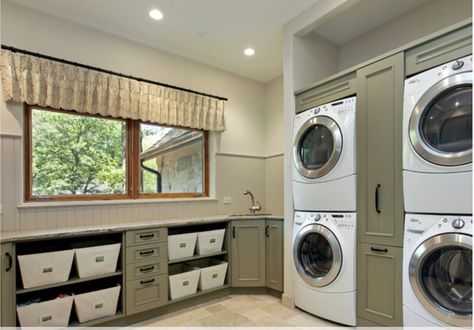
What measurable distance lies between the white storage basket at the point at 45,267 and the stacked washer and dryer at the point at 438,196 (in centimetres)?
264

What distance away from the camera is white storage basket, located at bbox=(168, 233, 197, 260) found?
3.09 metres

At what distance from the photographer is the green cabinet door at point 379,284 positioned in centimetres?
229

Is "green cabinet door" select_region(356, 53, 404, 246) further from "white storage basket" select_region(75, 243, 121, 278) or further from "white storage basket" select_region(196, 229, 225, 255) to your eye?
"white storage basket" select_region(75, 243, 121, 278)

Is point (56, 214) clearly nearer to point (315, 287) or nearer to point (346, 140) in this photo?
point (315, 287)

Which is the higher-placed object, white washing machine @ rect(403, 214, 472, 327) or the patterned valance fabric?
the patterned valance fabric

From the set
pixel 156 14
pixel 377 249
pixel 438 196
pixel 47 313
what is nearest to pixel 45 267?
pixel 47 313

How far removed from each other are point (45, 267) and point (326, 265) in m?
2.38

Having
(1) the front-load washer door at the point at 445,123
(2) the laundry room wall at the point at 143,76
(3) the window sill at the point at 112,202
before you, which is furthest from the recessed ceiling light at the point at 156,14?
(1) the front-load washer door at the point at 445,123

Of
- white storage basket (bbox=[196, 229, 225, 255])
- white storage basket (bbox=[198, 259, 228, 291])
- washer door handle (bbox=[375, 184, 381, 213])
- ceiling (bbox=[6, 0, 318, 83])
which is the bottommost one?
white storage basket (bbox=[198, 259, 228, 291])

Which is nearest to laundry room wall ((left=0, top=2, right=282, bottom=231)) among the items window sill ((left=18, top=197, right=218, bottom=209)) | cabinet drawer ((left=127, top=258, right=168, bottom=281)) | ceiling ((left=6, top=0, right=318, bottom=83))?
window sill ((left=18, top=197, right=218, bottom=209))

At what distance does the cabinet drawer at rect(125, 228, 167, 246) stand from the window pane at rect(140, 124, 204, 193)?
2.53 ft

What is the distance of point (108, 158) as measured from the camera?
3344 millimetres

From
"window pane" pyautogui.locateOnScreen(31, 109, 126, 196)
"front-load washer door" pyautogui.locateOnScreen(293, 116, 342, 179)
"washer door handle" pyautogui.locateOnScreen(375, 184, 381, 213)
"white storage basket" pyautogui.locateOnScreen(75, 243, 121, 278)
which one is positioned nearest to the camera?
"washer door handle" pyautogui.locateOnScreen(375, 184, 381, 213)

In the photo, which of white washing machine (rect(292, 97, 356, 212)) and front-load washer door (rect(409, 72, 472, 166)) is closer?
front-load washer door (rect(409, 72, 472, 166))
